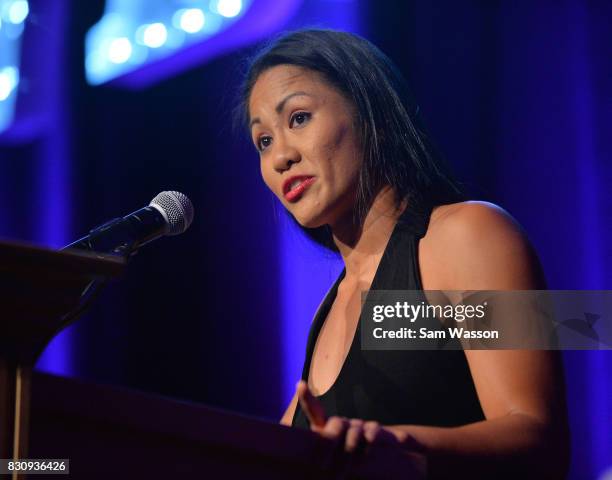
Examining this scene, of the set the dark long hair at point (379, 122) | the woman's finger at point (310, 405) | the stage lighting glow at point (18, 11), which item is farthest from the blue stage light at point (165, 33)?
the woman's finger at point (310, 405)

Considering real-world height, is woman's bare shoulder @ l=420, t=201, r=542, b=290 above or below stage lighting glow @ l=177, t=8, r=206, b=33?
below

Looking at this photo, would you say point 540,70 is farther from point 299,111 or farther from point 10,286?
point 10,286

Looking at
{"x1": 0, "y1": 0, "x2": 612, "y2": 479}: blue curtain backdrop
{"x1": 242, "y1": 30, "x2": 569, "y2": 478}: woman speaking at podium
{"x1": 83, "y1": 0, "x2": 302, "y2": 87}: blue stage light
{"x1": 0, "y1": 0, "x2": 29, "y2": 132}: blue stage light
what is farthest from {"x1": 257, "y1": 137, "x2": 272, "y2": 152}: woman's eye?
{"x1": 0, "y1": 0, "x2": 29, "y2": 132}: blue stage light

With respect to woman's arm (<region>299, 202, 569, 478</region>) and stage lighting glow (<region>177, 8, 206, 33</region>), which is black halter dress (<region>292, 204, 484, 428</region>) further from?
stage lighting glow (<region>177, 8, 206, 33</region>)

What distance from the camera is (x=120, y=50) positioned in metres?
3.38

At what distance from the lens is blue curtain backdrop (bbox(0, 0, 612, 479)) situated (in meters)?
2.39

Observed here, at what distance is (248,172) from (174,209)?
1762mm

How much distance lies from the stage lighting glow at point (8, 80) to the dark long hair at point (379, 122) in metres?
2.15

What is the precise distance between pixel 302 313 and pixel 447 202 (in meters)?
1.44

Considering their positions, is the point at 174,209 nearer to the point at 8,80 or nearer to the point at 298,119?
the point at 298,119

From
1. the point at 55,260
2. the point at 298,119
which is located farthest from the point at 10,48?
the point at 55,260

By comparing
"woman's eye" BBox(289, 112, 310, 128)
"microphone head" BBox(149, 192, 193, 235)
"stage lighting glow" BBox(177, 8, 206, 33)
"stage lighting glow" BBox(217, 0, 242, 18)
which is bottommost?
"microphone head" BBox(149, 192, 193, 235)

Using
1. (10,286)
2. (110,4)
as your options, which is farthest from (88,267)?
(110,4)

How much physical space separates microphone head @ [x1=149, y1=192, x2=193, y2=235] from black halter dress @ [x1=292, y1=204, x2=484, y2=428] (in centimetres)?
42
